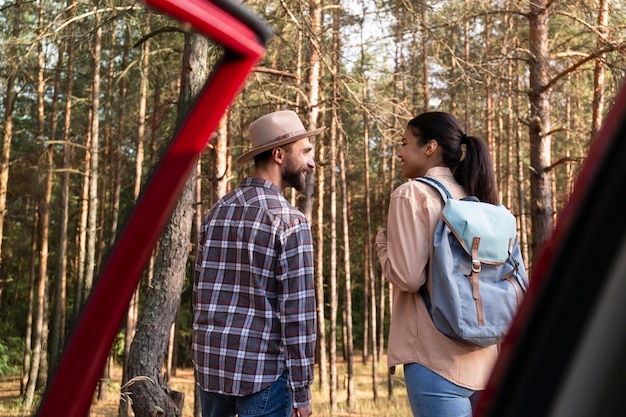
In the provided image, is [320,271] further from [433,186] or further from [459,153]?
[433,186]

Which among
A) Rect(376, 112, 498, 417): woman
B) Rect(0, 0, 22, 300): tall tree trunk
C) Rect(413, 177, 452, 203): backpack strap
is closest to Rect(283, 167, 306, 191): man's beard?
Rect(376, 112, 498, 417): woman

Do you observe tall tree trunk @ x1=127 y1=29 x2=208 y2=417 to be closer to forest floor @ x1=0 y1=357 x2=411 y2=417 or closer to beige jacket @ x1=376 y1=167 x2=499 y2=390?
beige jacket @ x1=376 y1=167 x2=499 y2=390

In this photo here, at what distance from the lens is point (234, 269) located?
3061 millimetres

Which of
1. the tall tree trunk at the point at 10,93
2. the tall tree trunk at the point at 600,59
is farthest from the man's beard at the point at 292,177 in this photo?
the tall tree trunk at the point at 600,59

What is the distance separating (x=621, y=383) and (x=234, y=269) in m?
2.60

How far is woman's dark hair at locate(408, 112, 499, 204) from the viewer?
301 cm

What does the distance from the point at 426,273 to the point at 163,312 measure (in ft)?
13.2

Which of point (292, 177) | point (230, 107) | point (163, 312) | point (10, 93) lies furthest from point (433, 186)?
point (230, 107)

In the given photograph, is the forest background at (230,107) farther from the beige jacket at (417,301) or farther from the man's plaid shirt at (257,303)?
the beige jacket at (417,301)

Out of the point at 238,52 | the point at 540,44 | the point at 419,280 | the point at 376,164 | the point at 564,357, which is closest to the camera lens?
the point at 564,357

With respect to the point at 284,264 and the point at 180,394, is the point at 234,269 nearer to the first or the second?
the point at 284,264

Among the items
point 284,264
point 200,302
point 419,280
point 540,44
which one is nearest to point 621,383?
point 419,280

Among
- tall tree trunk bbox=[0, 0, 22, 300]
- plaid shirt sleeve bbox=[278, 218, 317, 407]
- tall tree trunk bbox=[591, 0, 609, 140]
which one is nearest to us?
tall tree trunk bbox=[0, 0, 22, 300]

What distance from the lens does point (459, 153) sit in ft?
10.1
